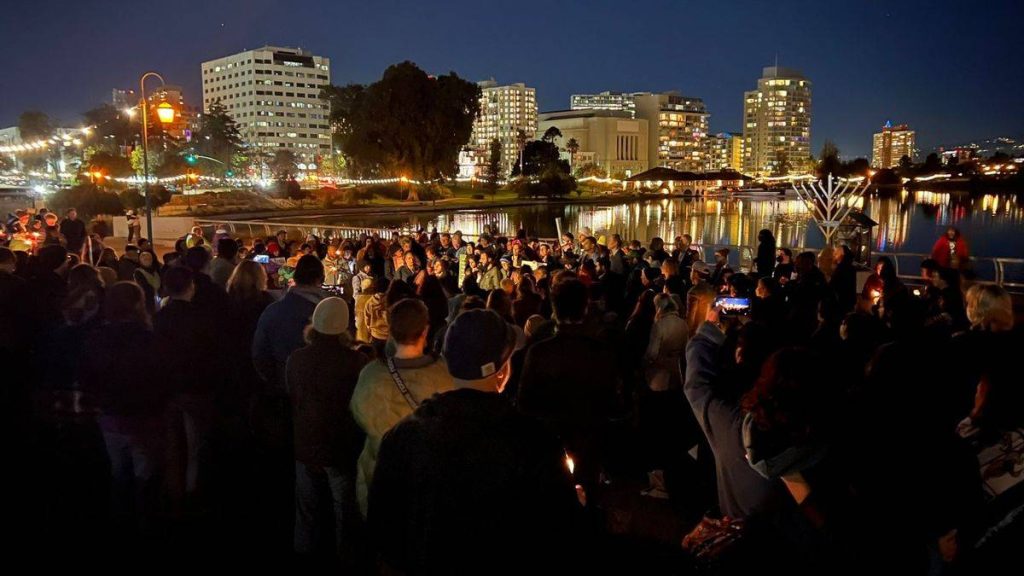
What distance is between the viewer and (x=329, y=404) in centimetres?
369

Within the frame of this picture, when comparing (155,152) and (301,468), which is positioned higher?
(155,152)

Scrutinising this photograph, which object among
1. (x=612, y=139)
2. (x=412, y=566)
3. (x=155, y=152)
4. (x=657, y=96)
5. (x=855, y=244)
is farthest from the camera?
(x=657, y=96)

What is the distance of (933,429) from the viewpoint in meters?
2.66

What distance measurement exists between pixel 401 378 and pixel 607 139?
176 m

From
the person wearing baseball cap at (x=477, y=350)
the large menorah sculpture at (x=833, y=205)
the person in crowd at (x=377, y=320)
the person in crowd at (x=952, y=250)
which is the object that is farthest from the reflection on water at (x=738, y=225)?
the person wearing baseball cap at (x=477, y=350)

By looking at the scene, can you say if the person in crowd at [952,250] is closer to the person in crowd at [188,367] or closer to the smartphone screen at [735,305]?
the smartphone screen at [735,305]

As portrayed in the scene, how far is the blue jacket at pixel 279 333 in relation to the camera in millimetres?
4926

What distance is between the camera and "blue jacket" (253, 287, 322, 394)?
493 centimetres

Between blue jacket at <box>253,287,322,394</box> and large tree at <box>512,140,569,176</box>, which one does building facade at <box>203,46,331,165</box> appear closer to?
large tree at <box>512,140,569,176</box>

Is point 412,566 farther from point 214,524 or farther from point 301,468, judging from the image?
point 214,524

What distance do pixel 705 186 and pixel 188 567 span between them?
156834mm

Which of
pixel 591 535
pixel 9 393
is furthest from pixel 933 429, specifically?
pixel 9 393

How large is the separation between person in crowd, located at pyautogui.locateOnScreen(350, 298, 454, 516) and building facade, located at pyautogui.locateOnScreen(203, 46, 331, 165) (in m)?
159

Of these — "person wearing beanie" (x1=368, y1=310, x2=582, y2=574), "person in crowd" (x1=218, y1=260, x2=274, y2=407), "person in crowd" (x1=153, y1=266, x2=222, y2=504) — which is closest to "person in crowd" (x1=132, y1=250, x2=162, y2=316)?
"person in crowd" (x1=218, y1=260, x2=274, y2=407)
